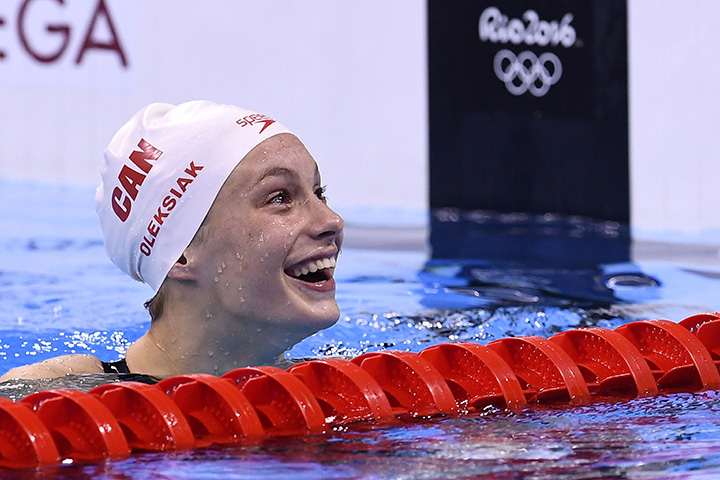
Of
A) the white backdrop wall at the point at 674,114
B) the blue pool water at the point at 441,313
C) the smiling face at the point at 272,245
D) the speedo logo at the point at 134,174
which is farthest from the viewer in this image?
the white backdrop wall at the point at 674,114

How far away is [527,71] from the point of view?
828cm

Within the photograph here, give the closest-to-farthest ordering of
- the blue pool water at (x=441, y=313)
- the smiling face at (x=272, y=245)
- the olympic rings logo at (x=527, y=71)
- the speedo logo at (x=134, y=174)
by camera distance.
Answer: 1. the blue pool water at (x=441, y=313)
2. the smiling face at (x=272, y=245)
3. the speedo logo at (x=134, y=174)
4. the olympic rings logo at (x=527, y=71)

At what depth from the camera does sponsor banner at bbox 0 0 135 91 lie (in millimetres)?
7168

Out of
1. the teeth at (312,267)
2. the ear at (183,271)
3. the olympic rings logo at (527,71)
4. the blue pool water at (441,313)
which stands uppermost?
the olympic rings logo at (527,71)

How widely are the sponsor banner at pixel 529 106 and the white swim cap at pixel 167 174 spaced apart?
5.70 m

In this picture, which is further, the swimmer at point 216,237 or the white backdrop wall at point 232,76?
the white backdrop wall at point 232,76

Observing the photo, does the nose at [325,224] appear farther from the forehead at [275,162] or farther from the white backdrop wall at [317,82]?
the white backdrop wall at [317,82]

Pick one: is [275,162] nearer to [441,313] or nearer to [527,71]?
[441,313]

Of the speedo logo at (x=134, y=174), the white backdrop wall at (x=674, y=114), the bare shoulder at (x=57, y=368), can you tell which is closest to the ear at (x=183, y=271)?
the speedo logo at (x=134, y=174)

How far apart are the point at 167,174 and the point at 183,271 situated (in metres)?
0.25

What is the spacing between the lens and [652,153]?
862 centimetres

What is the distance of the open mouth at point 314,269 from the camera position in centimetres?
251

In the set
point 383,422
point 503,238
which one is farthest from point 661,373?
point 503,238

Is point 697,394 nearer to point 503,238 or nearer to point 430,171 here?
point 503,238
